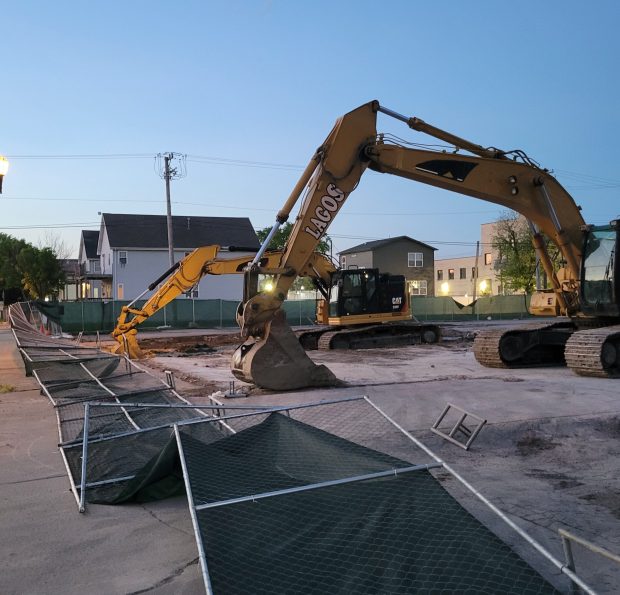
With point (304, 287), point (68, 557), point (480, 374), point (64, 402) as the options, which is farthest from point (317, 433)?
point (304, 287)

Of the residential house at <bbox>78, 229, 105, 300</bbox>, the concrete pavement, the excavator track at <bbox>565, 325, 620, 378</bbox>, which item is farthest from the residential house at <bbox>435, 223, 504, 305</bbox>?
the concrete pavement

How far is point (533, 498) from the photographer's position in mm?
6125

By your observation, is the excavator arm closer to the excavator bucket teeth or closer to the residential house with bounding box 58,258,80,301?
the excavator bucket teeth

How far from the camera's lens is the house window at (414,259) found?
60562 millimetres

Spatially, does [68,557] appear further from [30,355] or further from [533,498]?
[30,355]

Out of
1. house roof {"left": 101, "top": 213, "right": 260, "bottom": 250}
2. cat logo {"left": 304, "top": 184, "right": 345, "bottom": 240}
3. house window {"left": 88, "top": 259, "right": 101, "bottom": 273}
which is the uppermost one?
house roof {"left": 101, "top": 213, "right": 260, "bottom": 250}

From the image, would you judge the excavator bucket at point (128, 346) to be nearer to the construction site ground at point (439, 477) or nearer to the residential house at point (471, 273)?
the construction site ground at point (439, 477)

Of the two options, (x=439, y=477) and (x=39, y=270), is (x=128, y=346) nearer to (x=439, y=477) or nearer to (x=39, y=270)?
(x=439, y=477)

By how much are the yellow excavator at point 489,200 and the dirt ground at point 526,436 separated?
58 cm

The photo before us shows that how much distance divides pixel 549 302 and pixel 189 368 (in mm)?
9075

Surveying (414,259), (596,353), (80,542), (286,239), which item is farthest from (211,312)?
(80,542)

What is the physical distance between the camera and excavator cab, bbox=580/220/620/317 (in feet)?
44.1

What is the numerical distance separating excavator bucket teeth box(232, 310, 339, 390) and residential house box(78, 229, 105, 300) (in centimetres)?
4040

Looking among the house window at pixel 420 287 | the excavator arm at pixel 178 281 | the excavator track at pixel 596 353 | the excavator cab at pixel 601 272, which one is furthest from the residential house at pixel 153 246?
the excavator track at pixel 596 353
